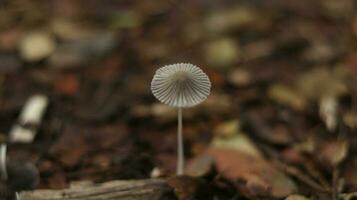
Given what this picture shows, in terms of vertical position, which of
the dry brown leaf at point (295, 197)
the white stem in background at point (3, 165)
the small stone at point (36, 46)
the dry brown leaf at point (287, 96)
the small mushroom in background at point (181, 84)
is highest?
the small stone at point (36, 46)

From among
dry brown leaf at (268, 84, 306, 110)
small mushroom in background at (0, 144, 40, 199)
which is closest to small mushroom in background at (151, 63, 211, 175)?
small mushroom in background at (0, 144, 40, 199)

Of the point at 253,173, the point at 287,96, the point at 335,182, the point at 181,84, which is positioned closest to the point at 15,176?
the point at 181,84

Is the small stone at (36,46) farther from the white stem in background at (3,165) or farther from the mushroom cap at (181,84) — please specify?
the mushroom cap at (181,84)

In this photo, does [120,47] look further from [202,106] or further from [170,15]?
[202,106]

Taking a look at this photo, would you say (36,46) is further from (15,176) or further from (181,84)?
(181,84)

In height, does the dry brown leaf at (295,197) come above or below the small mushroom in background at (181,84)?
below

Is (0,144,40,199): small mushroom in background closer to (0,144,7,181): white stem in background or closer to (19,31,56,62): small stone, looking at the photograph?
(0,144,7,181): white stem in background

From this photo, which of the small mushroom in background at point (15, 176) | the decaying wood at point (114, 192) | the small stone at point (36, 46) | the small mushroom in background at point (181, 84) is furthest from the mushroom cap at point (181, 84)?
the small stone at point (36, 46)
